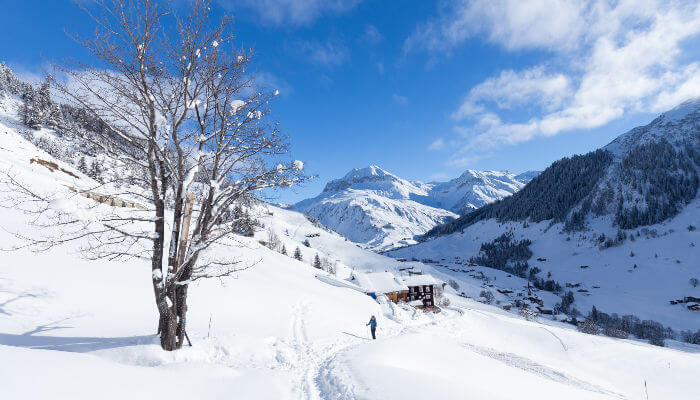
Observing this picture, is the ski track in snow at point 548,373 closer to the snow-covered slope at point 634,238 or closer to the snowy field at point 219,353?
the snowy field at point 219,353

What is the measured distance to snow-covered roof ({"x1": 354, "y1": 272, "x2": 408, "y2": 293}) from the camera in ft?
162

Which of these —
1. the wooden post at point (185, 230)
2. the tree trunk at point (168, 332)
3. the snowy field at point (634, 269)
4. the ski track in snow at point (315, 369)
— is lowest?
the snowy field at point (634, 269)

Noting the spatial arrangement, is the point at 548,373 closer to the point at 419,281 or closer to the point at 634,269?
the point at 419,281

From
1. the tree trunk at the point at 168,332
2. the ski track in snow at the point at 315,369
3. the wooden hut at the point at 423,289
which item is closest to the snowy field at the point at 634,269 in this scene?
the wooden hut at the point at 423,289

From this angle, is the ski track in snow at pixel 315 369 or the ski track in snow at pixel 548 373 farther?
the ski track in snow at pixel 548 373

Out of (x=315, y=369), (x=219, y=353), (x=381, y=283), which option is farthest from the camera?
(x=381, y=283)

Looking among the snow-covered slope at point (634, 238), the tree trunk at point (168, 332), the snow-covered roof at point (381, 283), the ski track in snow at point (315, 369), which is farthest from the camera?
the snow-covered slope at point (634, 238)

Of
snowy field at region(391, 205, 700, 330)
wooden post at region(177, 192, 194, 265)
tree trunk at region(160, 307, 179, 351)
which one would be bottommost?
snowy field at region(391, 205, 700, 330)

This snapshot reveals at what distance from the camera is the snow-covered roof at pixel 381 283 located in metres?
49.3

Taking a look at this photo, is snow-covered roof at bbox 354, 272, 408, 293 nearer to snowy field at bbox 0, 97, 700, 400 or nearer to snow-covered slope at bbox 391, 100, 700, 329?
snowy field at bbox 0, 97, 700, 400

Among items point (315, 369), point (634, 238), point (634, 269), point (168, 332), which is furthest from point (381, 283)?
point (634, 238)

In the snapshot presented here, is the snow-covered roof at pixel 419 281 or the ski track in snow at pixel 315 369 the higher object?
the ski track in snow at pixel 315 369

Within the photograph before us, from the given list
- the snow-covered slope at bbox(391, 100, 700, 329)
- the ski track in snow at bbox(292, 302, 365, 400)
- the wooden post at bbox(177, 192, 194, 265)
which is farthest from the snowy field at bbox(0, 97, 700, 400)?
the snow-covered slope at bbox(391, 100, 700, 329)

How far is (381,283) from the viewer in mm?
53031
